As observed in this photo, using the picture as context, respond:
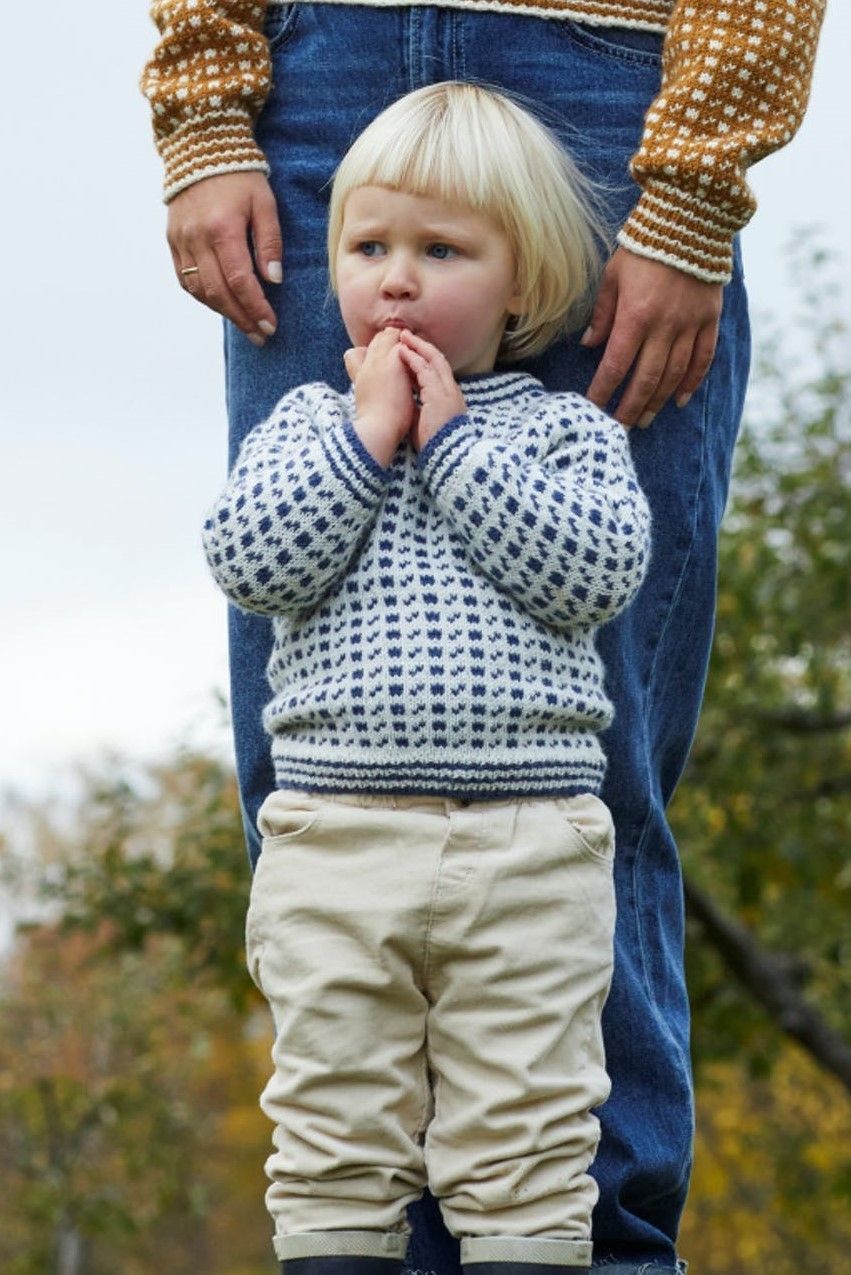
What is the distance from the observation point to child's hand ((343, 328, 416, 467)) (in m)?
2.08

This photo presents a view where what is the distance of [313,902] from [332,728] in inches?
6.5

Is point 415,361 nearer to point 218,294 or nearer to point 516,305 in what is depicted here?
point 516,305

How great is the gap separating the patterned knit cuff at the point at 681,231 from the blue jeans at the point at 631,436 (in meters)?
0.08

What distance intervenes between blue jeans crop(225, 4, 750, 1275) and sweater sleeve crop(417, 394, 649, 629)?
27 cm

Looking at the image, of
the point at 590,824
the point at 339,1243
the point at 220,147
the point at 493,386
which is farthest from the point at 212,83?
the point at 339,1243

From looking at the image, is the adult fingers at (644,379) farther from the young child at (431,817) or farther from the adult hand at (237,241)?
the adult hand at (237,241)

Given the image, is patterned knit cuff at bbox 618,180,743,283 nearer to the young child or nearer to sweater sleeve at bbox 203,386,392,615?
the young child

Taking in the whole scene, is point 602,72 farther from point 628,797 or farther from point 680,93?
point 628,797

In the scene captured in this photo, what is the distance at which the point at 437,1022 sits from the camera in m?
2.07

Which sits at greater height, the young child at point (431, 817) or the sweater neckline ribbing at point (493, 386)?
the sweater neckline ribbing at point (493, 386)

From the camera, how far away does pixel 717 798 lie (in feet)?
23.5

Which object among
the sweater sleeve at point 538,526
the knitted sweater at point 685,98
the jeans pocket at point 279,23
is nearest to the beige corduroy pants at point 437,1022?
the sweater sleeve at point 538,526

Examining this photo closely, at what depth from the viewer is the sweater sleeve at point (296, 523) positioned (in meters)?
2.04

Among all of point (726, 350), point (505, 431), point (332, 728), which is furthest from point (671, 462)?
point (332, 728)
